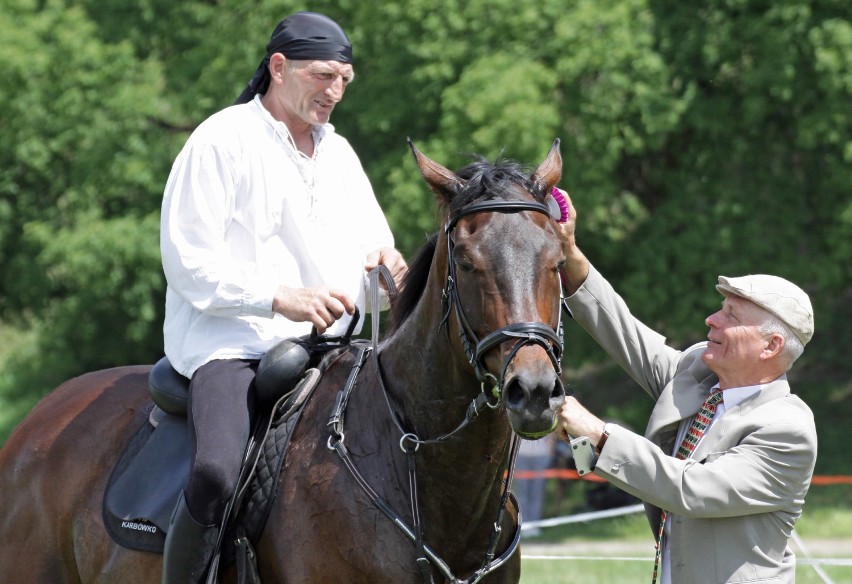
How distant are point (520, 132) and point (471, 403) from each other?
379 inches

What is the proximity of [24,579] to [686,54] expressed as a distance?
1148cm

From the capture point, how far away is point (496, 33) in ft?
47.5

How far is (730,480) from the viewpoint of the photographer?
3.94 meters

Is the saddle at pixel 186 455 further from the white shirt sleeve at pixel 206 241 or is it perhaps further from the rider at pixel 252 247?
the white shirt sleeve at pixel 206 241

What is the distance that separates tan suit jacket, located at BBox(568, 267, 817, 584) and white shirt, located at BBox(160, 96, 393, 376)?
128 cm

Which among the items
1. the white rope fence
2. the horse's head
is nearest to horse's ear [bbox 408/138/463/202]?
the horse's head

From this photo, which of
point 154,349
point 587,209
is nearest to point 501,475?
point 587,209

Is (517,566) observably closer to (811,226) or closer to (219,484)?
(219,484)

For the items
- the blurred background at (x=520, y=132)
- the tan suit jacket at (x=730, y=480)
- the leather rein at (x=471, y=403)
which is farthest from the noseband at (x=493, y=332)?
the blurred background at (x=520, y=132)

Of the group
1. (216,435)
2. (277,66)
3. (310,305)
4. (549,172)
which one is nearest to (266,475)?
(216,435)

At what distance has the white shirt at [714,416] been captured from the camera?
4.19 meters

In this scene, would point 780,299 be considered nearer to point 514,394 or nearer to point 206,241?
point 514,394

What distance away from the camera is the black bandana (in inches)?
175

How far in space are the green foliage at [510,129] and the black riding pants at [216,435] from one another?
9.18 meters
